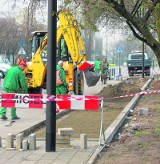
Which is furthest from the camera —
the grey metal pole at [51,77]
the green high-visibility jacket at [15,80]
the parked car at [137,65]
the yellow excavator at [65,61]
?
the parked car at [137,65]

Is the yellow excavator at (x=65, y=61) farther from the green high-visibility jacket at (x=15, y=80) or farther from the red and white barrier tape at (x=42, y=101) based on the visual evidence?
the red and white barrier tape at (x=42, y=101)

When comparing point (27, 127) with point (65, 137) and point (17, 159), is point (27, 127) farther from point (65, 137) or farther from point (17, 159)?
point (17, 159)

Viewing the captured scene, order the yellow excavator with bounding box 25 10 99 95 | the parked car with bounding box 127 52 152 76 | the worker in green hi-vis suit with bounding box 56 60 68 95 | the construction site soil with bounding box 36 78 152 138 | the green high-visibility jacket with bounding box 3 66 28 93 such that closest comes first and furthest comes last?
1. the construction site soil with bounding box 36 78 152 138
2. the green high-visibility jacket with bounding box 3 66 28 93
3. the worker in green hi-vis suit with bounding box 56 60 68 95
4. the yellow excavator with bounding box 25 10 99 95
5. the parked car with bounding box 127 52 152 76

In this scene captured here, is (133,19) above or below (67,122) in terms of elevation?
above

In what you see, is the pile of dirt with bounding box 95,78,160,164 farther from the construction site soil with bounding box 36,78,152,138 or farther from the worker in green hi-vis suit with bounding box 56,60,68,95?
the worker in green hi-vis suit with bounding box 56,60,68,95

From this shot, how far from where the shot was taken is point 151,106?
579 inches

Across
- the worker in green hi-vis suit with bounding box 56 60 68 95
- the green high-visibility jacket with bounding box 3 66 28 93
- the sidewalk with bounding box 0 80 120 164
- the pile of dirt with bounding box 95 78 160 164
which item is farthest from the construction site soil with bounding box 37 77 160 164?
the green high-visibility jacket with bounding box 3 66 28 93

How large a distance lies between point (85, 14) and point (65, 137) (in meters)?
2.63

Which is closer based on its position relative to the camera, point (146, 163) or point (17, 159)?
point (146, 163)

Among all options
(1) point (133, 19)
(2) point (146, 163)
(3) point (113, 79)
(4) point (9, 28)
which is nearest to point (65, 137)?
(2) point (146, 163)

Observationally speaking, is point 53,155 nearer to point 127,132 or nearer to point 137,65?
point 127,132

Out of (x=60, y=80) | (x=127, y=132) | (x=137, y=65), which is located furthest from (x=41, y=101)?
(x=137, y=65)

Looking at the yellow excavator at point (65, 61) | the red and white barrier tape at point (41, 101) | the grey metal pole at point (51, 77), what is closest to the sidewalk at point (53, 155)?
the grey metal pole at point (51, 77)

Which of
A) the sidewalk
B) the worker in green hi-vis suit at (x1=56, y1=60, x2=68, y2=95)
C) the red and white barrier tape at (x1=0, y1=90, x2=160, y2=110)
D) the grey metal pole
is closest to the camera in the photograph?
the sidewalk
